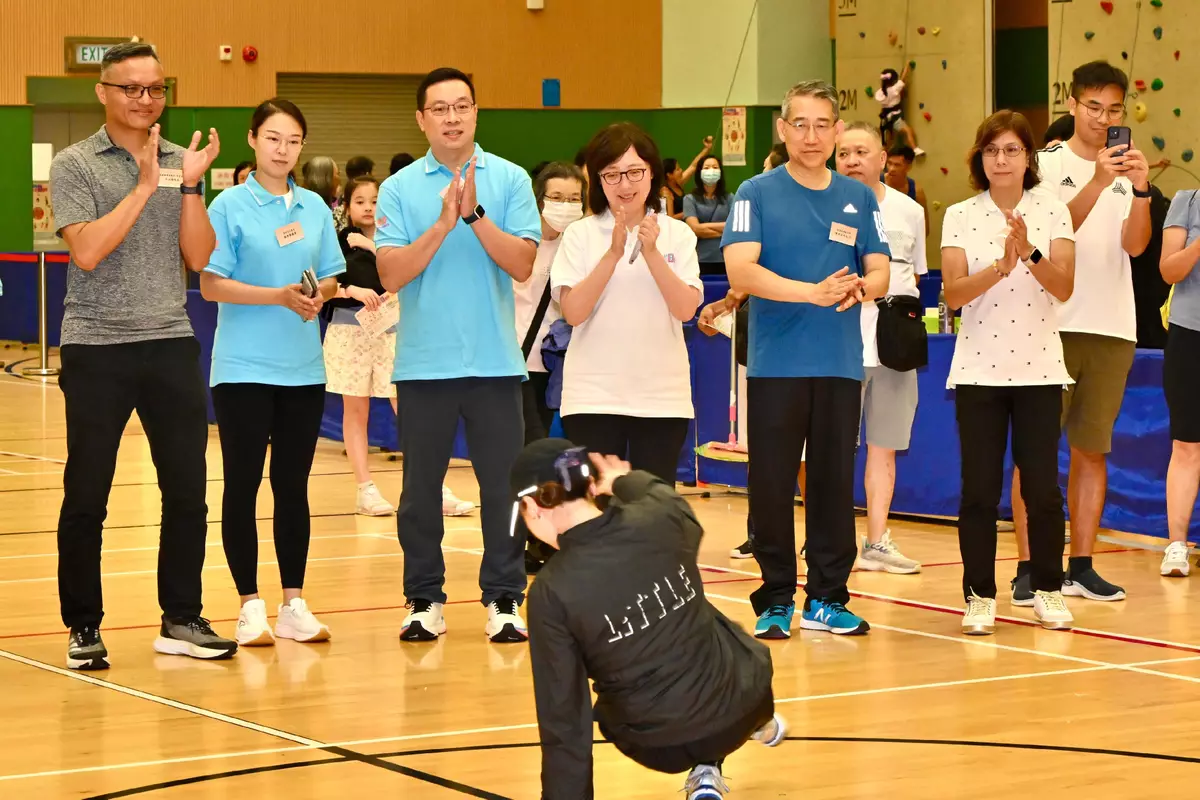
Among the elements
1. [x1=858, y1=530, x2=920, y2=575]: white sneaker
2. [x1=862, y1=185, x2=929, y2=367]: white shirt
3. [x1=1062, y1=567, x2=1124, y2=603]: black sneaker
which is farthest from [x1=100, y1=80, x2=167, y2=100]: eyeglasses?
[x1=1062, y1=567, x2=1124, y2=603]: black sneaker

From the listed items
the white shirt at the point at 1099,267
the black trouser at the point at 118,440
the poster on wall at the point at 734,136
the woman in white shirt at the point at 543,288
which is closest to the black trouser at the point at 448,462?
the black trouser at the point at 118,440

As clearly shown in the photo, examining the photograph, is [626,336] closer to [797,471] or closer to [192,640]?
[797,471]

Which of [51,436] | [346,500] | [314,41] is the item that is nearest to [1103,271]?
[346,500]

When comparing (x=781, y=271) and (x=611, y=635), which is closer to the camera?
(x=611, y=635)

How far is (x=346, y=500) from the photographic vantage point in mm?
9562

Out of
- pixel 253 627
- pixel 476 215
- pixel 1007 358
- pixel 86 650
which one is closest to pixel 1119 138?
pixel 1007 358

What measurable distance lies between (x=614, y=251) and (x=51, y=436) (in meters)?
7.61

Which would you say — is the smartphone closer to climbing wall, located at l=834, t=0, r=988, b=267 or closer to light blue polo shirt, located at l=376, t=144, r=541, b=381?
light blue polo shirt, located at l=376, t=144, r=541, b=381

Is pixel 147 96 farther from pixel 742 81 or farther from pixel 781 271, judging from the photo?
pixel 742 81

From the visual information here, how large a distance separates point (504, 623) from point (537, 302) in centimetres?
179

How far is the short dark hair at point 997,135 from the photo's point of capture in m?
6.06

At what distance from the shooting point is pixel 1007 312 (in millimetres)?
6055

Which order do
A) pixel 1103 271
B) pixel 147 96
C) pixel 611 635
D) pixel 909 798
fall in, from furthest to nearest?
pixel 1103 271
pixel 147 96
pixel 909 798
pixel 611 635

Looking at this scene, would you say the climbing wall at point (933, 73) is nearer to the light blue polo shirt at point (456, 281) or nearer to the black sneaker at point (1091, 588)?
the black sneaker at point (1091, 588)
